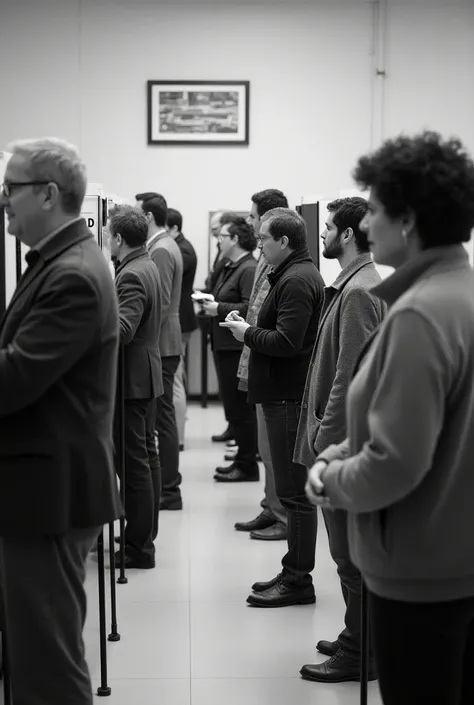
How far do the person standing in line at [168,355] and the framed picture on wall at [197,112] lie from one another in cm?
314

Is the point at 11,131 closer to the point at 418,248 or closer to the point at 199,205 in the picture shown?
the point at 199,205

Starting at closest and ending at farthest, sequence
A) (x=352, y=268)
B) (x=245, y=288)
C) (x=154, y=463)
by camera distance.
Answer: (x=352, y=268), (x=154, y=463), (x=245, y=288)

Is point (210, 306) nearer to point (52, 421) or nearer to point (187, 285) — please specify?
point (187, 285)

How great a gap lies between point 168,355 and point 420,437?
3491 mm

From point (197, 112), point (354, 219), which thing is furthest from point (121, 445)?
point (197, 112)

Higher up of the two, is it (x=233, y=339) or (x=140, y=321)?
(x=140, y=321)

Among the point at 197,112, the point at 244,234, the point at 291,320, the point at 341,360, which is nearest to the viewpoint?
the point at 341,360

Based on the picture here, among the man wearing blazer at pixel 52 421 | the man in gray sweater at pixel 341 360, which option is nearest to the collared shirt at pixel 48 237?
the man wearing blazer at pixel 52 421

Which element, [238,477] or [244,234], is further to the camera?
[238,477]

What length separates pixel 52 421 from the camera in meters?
1.85

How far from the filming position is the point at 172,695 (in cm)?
280

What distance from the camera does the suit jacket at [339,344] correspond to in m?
2.73

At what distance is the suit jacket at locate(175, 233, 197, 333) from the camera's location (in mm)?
6426

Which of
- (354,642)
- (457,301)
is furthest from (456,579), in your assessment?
(354,642)
